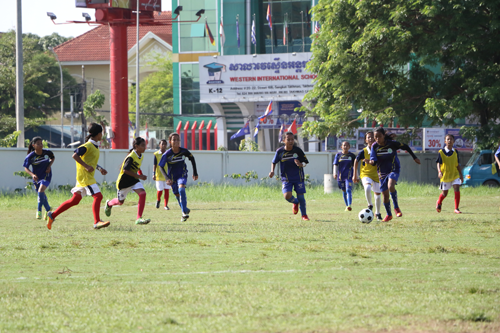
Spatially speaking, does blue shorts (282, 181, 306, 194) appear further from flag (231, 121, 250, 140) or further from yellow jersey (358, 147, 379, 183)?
flag (231, 121, 250, 140)

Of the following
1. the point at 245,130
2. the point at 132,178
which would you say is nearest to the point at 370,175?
the point at 132,178

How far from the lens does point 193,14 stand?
51.4 metres

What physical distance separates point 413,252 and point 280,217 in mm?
6568

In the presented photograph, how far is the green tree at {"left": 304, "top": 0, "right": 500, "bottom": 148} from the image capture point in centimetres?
2412

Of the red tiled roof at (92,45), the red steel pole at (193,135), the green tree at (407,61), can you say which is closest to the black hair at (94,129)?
the green tree at (407,61)

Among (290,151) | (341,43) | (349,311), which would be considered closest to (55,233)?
(290,151)

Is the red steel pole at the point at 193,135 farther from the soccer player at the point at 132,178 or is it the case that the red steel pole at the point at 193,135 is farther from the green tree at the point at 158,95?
the soccer player at the point at 132,178

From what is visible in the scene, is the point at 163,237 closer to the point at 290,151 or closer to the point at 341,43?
the point at 290,151

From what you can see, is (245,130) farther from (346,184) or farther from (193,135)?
(346,184)

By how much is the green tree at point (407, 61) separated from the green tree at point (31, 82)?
116 feet

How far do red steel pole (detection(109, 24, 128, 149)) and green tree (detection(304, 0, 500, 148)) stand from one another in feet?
55.2

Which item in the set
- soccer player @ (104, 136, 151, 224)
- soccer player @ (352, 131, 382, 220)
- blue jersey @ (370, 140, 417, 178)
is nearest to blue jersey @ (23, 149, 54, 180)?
soccer player @ (104, 136, 151, 224)

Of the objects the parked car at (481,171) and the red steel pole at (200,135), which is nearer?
the parked car at (481,171)

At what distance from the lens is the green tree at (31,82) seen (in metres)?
56.8
